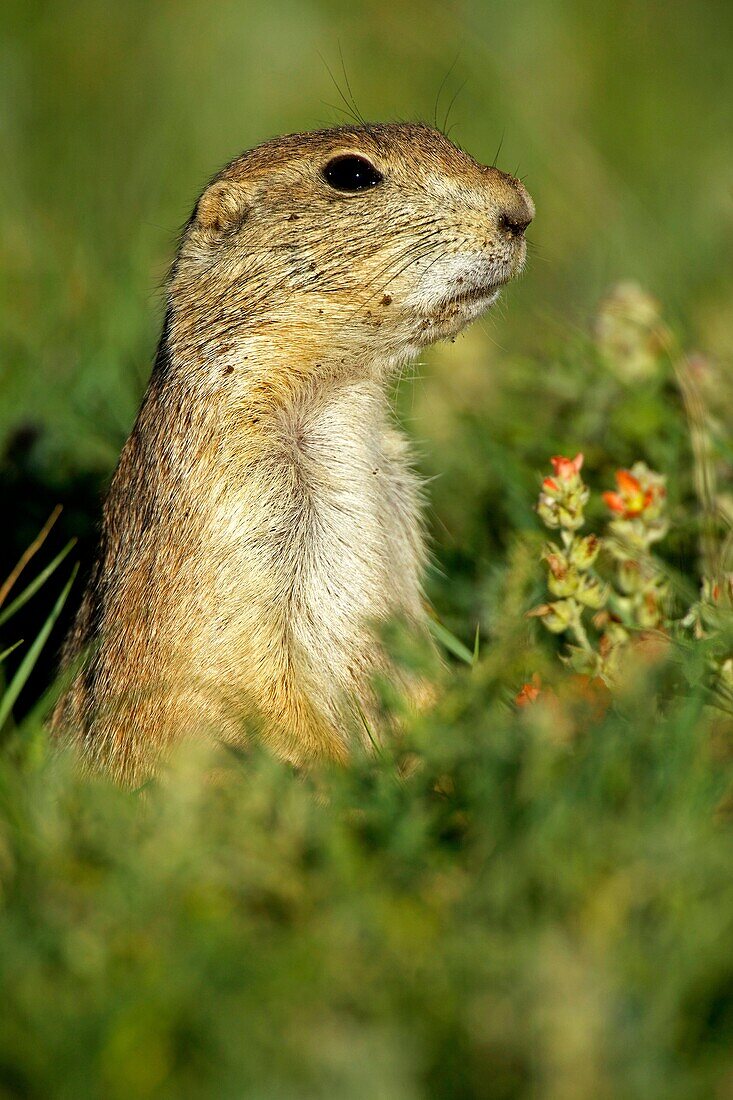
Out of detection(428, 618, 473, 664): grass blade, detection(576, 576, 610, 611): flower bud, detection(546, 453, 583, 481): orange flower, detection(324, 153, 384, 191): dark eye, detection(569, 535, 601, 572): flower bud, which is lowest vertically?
detection(428, 618, 473, 664): grass blade

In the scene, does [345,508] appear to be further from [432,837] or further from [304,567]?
[432,837]

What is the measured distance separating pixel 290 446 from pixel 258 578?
43 centimetres

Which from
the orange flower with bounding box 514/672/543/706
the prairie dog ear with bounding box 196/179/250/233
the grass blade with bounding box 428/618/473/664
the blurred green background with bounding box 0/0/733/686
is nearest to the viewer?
the orange flower with bounding box 514/672/543/706

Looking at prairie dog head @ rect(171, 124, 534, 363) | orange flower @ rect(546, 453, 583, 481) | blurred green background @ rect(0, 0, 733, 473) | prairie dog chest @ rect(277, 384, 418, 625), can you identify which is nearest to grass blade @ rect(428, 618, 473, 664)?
prairie dog chest @ rect(277, 384, 418, 625)

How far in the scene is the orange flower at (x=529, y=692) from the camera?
10.5 ft

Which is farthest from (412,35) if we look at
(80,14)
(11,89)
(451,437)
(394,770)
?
(394,770)

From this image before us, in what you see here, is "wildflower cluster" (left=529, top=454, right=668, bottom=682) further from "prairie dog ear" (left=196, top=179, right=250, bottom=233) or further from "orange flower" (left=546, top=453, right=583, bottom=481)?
"prairie dog ear" (left=196, top=179, right=250, bottom=233)

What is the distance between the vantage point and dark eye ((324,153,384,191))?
4.06 meters

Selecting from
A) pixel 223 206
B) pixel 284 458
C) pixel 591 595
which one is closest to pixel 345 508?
pixel 284 458

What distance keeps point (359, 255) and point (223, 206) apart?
0.57 meters

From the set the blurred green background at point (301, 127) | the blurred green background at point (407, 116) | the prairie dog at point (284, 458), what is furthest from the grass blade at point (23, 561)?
the blurred green background at point (301, 127)

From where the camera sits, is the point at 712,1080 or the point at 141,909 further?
the point at 141,909

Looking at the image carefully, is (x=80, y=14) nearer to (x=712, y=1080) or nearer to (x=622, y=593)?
(x=622, y=593)

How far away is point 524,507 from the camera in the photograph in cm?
460
